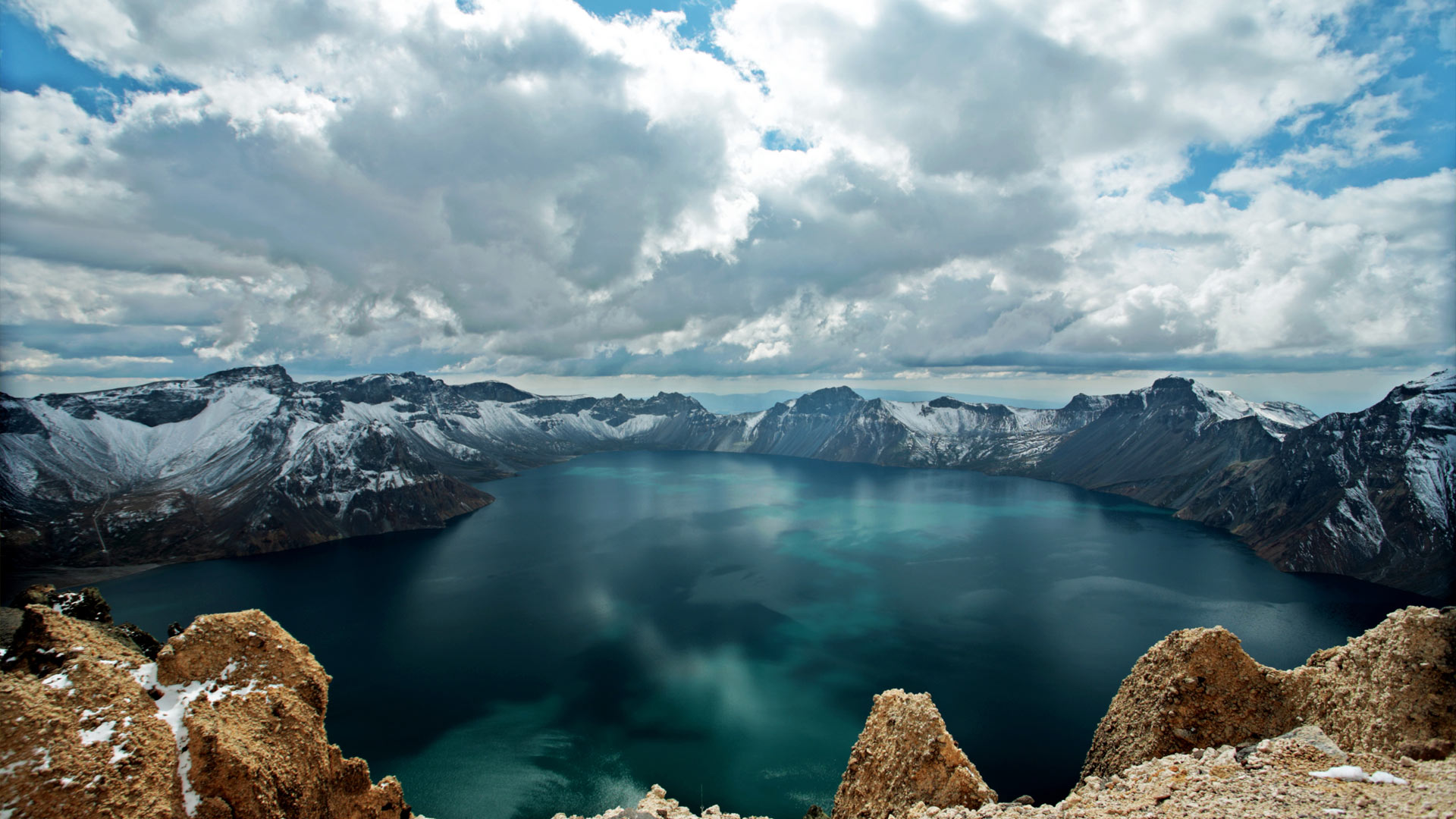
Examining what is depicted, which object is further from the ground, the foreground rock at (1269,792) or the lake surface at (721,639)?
the foreground rock at (1269,792)

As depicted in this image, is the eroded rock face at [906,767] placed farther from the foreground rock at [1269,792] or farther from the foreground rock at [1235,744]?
the foreground rock at [1269,792]

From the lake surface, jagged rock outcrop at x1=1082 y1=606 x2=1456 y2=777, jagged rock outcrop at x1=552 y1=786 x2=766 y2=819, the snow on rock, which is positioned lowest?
the lake surface

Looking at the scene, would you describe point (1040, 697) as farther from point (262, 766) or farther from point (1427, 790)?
point (262, 766)

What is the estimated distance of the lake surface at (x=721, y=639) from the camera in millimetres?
53219

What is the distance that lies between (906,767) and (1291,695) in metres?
21.9

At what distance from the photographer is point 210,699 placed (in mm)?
24469

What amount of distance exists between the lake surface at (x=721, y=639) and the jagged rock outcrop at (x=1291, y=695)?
17801 mm

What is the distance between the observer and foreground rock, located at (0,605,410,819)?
18062 millimetres

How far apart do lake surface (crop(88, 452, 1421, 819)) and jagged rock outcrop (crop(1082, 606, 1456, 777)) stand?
17.8 m

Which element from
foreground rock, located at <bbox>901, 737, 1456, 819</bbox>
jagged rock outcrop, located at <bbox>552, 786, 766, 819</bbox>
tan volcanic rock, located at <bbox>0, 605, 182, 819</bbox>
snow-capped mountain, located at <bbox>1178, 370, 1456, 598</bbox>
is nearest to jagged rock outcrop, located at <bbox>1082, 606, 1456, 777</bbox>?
foreground rock, located at <bbox>901, 737, 1456, 819</bbox>

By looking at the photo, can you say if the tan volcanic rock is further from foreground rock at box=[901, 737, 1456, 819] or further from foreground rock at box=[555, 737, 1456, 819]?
foreground rock at box=[901, 737, 1456, 819]

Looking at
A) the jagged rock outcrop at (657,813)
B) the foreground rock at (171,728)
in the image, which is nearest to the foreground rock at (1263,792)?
the jagged rock outcrop at (657,813)

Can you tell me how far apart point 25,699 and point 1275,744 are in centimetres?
4436

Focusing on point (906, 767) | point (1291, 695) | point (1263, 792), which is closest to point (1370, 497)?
point (1291, 695)
